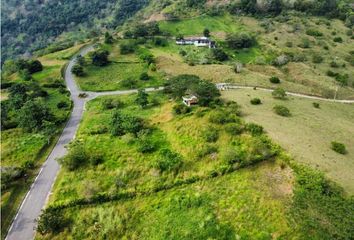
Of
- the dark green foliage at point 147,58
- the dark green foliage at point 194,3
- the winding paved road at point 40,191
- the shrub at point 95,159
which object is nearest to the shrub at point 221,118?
the shrub at point 95,159

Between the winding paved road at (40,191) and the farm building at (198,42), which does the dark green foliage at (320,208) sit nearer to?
the winding paved road at (40,191)

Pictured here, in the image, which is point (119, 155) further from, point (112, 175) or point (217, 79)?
point (217, 79)

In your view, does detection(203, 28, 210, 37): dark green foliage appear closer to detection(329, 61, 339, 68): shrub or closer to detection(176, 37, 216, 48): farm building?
detection(176, 37, 216, 48): farm building

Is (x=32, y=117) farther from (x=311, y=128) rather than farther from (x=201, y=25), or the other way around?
(x=201, y=25)

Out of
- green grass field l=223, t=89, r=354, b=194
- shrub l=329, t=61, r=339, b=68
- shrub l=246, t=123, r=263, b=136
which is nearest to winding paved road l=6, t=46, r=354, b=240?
shrub l=246, t=123, r=263, b=136

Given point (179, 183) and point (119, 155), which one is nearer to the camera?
point (179, 183)

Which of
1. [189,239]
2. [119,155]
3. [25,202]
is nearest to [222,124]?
[119,155]
